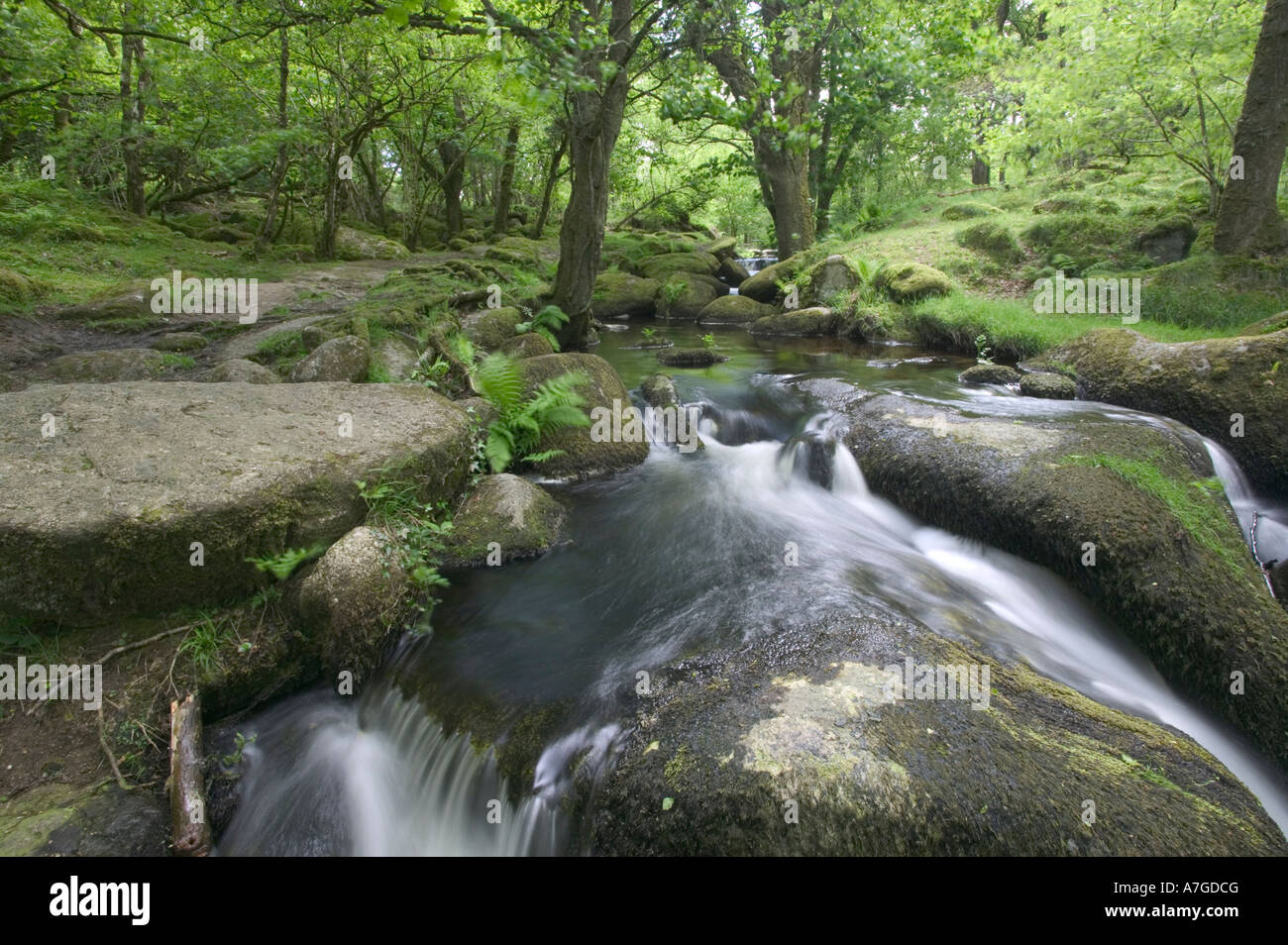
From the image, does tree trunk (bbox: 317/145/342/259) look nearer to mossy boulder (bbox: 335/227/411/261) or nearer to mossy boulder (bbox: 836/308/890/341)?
mossy boulder (bbox: 335/227/411/261)

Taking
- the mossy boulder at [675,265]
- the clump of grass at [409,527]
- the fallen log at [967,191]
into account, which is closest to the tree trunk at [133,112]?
the clump of grass at [409,527]

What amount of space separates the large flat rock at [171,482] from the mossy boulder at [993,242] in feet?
Result: 50.0

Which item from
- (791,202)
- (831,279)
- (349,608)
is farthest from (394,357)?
(791,202)

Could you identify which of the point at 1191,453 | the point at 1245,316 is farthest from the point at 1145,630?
the point at 1245,316

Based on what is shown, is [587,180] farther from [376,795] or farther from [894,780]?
[894,780]

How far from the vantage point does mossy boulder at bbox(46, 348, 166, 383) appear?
716 centimetres

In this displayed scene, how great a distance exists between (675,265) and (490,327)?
12.2 metres

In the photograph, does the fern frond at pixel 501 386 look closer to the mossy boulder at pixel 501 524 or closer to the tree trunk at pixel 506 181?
the mossy boulder at pixel 501 524

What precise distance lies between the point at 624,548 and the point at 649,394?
13.4 feet

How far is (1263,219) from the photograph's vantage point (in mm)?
10102

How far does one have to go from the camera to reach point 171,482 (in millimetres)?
3939

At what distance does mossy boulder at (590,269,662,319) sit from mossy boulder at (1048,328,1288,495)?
13.0 meters

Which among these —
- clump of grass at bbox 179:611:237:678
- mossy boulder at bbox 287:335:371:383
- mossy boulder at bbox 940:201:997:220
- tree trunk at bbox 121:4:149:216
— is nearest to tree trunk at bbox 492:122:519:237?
tree trunk at bbox 121:4:149:216
